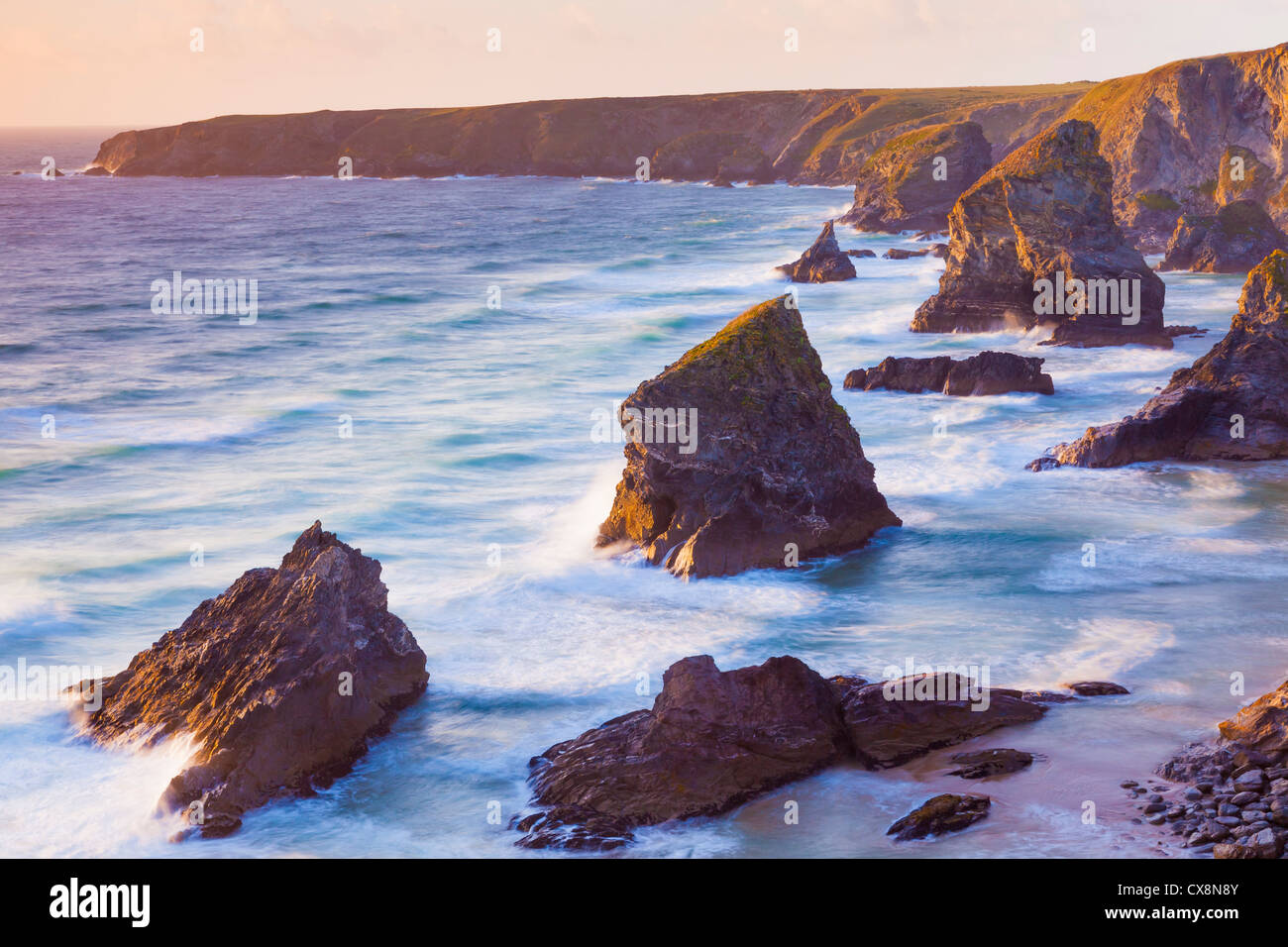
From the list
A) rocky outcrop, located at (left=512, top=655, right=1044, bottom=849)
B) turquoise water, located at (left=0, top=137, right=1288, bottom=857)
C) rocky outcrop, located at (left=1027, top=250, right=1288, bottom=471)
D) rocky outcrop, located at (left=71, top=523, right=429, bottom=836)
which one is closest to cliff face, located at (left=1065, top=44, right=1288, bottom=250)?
turquoise water, located at (left=0, top=137, right=1288, bottom=857)

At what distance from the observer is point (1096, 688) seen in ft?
48.7

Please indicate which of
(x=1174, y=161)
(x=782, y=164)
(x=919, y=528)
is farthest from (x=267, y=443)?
(x=782, y=164)

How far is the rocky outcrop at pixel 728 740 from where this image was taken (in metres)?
12.6

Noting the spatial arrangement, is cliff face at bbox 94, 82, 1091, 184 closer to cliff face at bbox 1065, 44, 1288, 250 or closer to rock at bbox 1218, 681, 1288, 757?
cliff face at bbox 1065, 44, 1288, 250

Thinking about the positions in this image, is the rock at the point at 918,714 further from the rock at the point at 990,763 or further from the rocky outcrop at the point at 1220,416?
the rocky outcrop at the point at 1220,416

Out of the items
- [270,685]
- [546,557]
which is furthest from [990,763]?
[546,557]

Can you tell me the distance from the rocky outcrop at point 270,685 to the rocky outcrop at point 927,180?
75071mm

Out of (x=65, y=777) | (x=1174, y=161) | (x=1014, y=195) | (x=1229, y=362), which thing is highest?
(x=1174, y=161)

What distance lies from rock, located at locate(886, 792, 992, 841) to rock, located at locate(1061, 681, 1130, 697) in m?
3.37

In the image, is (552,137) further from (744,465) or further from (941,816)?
(941,816)

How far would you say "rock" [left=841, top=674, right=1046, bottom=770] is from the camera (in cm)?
1331
